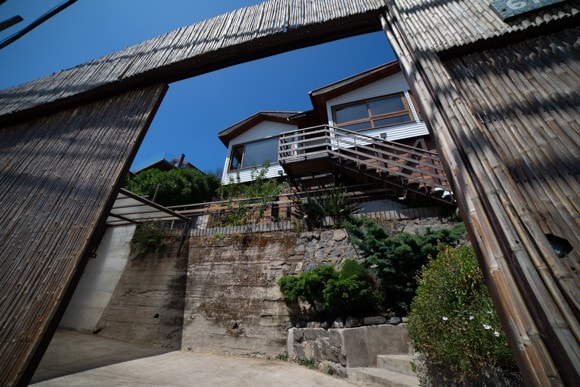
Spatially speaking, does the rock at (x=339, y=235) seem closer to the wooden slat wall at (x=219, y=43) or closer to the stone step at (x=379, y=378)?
the stone step at (x=379, y=378)

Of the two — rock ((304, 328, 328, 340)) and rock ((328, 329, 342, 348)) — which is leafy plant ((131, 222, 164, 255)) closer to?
rock ((304, 328, 328, 340))

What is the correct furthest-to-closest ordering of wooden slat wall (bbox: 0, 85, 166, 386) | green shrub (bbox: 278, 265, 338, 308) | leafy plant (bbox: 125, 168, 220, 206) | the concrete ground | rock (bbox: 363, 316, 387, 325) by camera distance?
leafy plant (bbox: 125, 168, 220, 206) → green shrub (bbox: 278, 265, 338, 308) → rock (bbox: 363, 316, 387, 325) → the concrete ground → wooden slat wall (bbox: 0, 85, 166, 386)

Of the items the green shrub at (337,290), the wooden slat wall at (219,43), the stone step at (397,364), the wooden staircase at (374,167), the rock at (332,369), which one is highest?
the wooden staircase at (374,167)

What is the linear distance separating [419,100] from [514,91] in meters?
0.48

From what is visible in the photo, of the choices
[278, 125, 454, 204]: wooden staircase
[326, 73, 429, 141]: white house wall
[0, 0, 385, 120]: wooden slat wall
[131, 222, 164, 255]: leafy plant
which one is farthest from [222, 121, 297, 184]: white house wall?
[0, 0, 385, 120]: wooden slat wall

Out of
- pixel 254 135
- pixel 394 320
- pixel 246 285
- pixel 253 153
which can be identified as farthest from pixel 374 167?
pixel 254 135

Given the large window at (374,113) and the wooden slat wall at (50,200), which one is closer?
the wooden slat wall at (50,200)

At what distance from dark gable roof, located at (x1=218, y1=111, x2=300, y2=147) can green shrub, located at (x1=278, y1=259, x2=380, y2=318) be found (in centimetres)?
952

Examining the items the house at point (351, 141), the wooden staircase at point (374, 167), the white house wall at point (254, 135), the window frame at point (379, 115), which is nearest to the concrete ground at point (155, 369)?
the wooden staircase at point (374, 167)

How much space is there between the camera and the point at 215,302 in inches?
212

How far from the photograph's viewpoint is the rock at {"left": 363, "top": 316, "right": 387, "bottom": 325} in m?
3.89

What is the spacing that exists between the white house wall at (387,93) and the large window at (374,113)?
0.20 meters

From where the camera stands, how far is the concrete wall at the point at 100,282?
624cm

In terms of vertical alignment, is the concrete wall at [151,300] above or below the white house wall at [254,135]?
below
